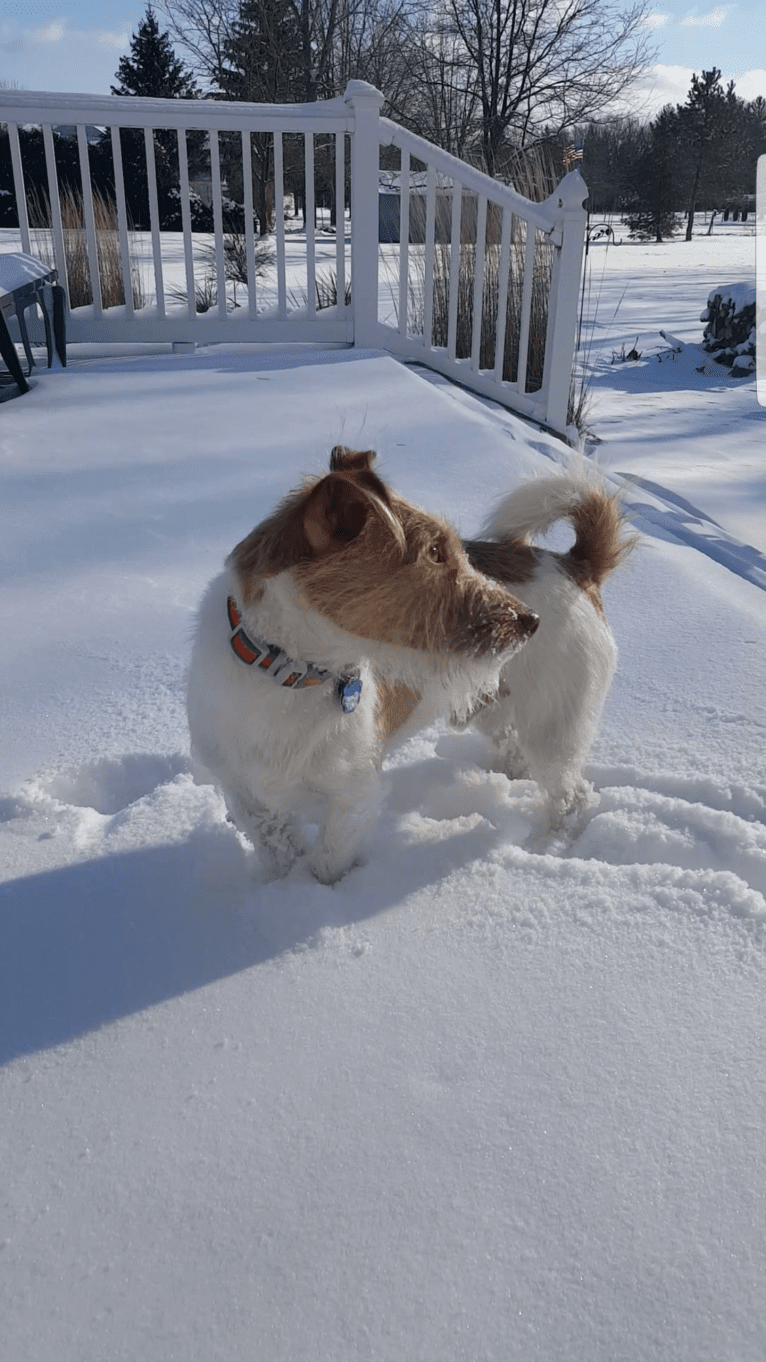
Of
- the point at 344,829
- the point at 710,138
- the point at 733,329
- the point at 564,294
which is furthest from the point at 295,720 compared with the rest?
the point at 710,138

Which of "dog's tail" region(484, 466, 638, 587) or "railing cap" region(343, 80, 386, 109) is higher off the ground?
"railing cap" region(343, 80, 386, 109)

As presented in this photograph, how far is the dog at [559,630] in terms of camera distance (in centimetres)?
219

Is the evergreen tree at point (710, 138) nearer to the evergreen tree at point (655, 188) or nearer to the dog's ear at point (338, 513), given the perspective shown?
the evergreen tree at point (655, 188)

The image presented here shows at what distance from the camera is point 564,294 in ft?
20.3

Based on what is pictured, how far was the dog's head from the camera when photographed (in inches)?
67.1

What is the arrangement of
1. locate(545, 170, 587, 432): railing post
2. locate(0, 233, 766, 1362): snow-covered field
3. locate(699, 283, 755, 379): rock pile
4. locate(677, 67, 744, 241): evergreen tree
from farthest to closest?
locate(677, 67, 744, 241): evergreen tree
locate(699, 283, 755, 379): rock pile
locate(545, 170, 587, 432): railing post
locate(0, 233, 766, 1362): snow-covered field

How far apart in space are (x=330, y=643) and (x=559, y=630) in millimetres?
677

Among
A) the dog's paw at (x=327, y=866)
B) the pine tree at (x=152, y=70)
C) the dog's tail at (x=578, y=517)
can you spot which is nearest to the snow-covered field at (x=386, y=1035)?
the dog's paw at (x=327, y=866)

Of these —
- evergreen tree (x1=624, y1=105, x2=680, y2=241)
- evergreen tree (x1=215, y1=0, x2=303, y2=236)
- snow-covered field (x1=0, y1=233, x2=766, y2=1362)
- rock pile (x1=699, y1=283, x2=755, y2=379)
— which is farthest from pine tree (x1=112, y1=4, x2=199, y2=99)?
snow-covered field (x1=0, y1=233, x2=766, y2=1362)

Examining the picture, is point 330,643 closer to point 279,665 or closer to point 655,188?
point 279,665

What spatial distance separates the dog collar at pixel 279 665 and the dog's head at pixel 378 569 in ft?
0.25

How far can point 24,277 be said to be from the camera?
17.1 ft

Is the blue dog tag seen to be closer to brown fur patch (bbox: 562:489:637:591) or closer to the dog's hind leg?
the dog's hind leg

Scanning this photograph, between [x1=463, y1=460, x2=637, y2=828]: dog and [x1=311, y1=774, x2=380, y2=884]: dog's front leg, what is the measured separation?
1.50ft
